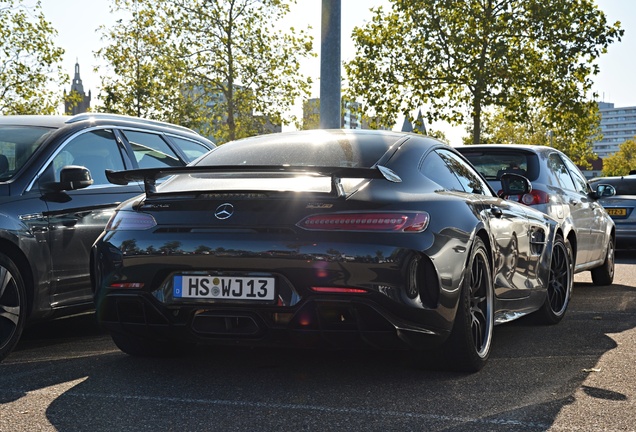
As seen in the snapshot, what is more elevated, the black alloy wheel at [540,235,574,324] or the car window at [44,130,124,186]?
the car window at [44,130,124,186]

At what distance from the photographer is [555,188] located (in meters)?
9.64

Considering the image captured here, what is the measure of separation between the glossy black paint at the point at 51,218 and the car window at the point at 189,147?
1149mm

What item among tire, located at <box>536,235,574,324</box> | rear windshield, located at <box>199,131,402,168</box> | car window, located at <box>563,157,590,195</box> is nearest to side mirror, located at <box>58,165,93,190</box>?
rear windshield, located at <box>199,131,402,168</box>

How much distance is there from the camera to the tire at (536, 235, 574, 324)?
750cm

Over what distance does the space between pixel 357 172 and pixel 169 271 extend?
1081mm

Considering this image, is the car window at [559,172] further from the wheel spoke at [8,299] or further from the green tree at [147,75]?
the green tree at [147,75]

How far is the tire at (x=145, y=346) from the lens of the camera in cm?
567

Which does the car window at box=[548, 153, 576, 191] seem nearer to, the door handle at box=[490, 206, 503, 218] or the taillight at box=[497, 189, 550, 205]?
the taillight at box=[497, 189, 550, 205]

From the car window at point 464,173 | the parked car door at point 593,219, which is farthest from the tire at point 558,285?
the parked car door at point 593,219

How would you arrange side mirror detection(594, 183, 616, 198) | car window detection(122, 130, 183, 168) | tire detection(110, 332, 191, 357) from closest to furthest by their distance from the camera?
tire detection(110, 332, 191, 357)
car window detection(122, 130, 183, 168)
side mirror detection(594, 183, 616, 198)

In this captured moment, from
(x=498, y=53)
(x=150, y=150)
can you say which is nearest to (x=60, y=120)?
(x=150, y=150)

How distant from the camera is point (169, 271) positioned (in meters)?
4.89

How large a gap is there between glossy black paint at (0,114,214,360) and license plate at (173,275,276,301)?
147cm

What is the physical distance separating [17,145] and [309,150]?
7.48 ft
